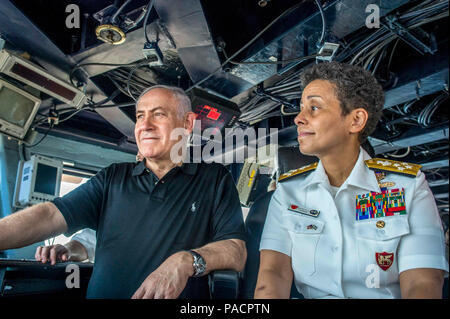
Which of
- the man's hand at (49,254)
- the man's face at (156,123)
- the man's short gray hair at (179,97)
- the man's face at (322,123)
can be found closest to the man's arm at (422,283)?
the man's face at (322,123)

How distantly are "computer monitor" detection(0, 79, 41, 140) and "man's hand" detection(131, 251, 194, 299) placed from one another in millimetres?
2147

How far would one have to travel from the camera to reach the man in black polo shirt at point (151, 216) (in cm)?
146

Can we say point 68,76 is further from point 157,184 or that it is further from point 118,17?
point 157,184

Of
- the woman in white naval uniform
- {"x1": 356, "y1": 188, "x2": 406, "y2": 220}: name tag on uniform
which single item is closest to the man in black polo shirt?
the woman in white naval uniform

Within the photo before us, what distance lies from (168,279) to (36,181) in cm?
257

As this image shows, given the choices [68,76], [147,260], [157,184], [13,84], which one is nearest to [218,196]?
[157,184]

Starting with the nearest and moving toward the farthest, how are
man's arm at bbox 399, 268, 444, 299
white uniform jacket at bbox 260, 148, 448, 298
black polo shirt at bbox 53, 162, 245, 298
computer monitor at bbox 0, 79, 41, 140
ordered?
man's arm at bbox 399, 268, 444, 299, white uniform jacket at bbox 260, 148, 448, 298, black polo shirt at bbox 53, 162, 245, 298, computer monitor at bbox 0, 79, 41, 140

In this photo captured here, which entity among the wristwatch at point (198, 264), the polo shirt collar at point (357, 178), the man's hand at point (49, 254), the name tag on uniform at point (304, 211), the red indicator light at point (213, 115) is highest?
the red indicator light at point (213, 115)

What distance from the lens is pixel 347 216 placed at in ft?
4.48

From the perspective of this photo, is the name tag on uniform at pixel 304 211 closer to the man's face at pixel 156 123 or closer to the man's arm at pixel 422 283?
the man's arm at pixel 422 283

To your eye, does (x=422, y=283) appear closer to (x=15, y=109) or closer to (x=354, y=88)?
(x=354, y=88)

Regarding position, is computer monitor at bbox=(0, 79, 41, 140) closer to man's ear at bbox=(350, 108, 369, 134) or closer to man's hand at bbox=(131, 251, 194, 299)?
man's hand at bbox=(131, 251, 194, 299)

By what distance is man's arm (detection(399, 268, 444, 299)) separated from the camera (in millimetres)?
1096
